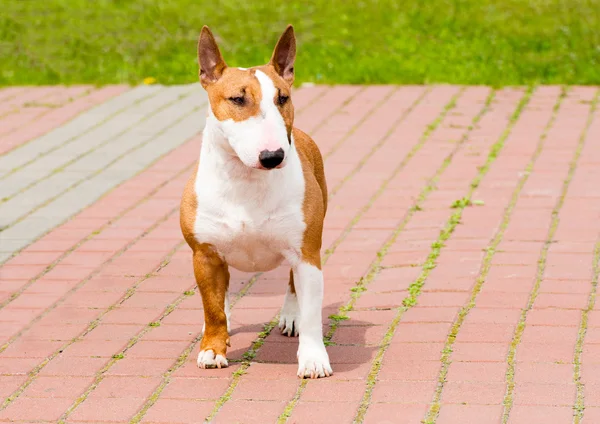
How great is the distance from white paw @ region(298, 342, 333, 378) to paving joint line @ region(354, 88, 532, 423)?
19 centimetres

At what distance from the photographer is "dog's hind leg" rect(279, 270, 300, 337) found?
547 centimetres

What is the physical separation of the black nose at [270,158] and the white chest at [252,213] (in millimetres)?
327

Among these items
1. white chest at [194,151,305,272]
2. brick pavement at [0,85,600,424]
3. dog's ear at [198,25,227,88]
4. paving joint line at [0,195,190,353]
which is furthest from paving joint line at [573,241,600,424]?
paving joint line at [0,195,190,353]

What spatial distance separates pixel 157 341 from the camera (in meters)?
5.45

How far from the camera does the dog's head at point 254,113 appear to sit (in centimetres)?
454

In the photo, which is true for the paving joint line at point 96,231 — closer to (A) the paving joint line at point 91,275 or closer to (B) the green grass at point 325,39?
(A) the paving joint line at point 91,275

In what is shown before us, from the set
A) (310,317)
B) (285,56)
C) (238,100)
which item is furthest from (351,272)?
(238,100)

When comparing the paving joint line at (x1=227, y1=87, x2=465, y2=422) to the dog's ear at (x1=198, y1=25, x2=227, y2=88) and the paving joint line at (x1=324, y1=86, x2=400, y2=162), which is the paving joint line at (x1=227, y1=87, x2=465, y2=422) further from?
the dog's ear at (x1=198, y1=25, x2=227, y2=88)

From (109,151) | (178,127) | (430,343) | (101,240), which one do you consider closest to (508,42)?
(178,127)

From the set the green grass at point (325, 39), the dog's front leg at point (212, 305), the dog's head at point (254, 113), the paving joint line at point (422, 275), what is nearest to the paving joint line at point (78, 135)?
the green grass at point (325, 39)

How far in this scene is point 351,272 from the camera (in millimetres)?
6398

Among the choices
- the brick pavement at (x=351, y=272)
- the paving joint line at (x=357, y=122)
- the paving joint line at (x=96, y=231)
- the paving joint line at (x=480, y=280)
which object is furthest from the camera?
the paving joint line at (x=357, y=122)

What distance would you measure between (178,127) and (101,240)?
2.85 metres

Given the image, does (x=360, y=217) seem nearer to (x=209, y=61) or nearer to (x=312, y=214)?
(x=312, y=214)
